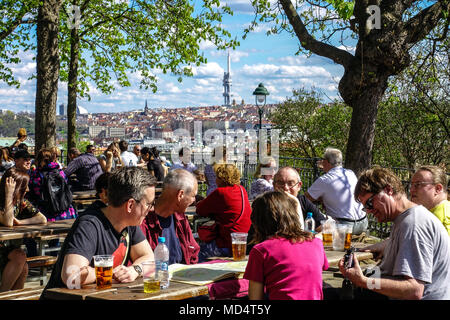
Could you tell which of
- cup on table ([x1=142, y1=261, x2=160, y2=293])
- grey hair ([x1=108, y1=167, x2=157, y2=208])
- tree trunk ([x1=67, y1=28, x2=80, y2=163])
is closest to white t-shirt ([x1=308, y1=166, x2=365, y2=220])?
grey hair ([x1=108, y1=167, x2=157, y2=208])

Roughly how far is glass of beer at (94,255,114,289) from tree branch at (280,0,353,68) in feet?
20.8

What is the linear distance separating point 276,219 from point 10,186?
3094 mm

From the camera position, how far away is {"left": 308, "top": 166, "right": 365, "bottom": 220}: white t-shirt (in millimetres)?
6266

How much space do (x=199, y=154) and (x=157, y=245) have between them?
36.6 ft

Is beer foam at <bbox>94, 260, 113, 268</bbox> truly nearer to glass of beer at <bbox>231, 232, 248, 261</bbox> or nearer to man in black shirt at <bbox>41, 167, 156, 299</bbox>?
man in black shirt at <bbox>41, 167, 156, 299</bbox>

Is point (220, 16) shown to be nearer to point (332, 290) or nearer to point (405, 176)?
point (405, 176)

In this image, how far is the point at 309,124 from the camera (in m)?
22.2

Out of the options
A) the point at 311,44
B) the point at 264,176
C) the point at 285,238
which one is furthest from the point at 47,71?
the point at 285,238

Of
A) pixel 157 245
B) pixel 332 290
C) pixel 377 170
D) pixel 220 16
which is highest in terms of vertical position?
pixel 220 16

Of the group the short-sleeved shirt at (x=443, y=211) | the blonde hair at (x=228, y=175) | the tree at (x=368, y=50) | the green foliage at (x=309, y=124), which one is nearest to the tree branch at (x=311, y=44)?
the tree at (x=368, y=50)

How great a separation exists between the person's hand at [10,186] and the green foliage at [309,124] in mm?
16044

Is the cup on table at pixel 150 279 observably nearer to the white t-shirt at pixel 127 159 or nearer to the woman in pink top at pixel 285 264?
the woman in pink top at pixel 285 264
